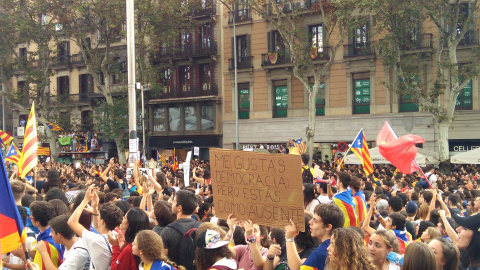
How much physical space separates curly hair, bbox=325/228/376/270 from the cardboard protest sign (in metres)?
0.62

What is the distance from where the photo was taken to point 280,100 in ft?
106

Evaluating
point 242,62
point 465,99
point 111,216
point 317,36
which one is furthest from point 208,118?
point 111,216

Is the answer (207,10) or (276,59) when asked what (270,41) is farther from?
(207,10)

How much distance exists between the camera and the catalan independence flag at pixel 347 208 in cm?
657

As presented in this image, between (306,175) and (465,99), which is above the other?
(465,99)

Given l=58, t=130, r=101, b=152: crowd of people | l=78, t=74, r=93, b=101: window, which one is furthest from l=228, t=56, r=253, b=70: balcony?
l=78, t=74, r=93, b=101: window

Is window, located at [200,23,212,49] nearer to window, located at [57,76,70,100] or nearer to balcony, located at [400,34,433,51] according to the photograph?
balcony, located at [400,34,433,51]

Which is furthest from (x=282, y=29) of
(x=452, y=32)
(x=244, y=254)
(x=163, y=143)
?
(x=244, y=254)

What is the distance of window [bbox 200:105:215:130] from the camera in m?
35.0

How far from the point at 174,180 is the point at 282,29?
43.2 ft

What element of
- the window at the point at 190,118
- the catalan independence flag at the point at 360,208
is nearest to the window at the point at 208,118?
the window at the point at 190,118

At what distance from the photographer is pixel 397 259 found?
4.48 m

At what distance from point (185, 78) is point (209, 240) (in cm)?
3271

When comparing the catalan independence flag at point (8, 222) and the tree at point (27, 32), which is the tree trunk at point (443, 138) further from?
the tree at point (27, 32)
